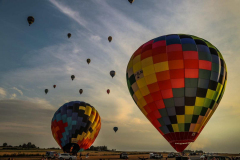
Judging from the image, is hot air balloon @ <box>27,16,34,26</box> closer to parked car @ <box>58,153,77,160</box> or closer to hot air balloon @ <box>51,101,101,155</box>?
hot air balloon @ <box>51,101,101,155</box>

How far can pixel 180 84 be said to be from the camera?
17062mm

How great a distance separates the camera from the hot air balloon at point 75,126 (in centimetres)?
2617

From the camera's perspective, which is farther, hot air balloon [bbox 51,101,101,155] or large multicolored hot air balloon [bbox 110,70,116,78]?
large multicolored hot air balloon [bbox 110,70,116,78]

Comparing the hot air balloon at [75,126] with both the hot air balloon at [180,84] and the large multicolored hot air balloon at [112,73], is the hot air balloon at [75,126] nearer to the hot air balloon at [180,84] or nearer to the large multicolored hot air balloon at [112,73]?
the large multicolored hot air balloon at [112,73]

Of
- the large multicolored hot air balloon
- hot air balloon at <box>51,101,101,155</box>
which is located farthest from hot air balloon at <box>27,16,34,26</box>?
the large multicolored hot air balloon

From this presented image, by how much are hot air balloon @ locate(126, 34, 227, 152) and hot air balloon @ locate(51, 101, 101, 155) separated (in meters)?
11.3

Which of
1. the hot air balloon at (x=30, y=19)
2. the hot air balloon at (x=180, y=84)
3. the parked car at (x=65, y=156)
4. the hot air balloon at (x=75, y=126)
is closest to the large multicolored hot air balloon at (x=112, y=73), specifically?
the hot air balloon at (x=75, y=126)

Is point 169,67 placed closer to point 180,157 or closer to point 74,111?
point 180,157

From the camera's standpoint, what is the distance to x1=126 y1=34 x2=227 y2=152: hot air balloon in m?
16.7

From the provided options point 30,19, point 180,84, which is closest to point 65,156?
point 180,84

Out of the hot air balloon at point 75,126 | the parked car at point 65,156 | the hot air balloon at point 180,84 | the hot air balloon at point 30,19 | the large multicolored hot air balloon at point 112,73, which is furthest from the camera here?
the large multicolored hot air balloon at point 112,73

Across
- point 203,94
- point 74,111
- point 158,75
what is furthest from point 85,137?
point 203,94

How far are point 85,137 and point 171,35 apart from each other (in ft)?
56.7

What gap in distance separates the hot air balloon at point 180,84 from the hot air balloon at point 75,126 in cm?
1130
